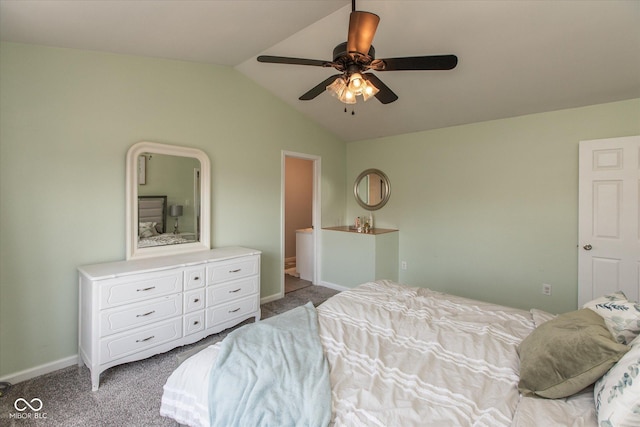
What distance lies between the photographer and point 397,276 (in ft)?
13.9

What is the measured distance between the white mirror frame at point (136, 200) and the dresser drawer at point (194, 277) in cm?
48

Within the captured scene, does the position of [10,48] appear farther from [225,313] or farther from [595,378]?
[595,378]

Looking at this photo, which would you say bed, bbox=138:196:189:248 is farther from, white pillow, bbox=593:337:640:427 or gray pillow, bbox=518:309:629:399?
white pillow, bbox=593:337:640:427

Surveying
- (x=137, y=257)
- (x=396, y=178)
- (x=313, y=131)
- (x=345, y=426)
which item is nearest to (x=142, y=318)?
(x=137, y=257)

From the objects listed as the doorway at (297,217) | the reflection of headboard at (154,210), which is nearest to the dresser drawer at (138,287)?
the reflection of headboard at (154,210)

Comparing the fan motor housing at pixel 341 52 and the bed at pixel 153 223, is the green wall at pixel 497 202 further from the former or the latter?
the bed at pixel 153 223

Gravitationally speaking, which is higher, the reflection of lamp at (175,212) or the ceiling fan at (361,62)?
the ceiling fan at (361,62)

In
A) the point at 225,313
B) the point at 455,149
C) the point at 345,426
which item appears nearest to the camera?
the point at 345,426

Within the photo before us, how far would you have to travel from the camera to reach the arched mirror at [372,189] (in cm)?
435

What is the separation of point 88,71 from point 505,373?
3.35 meters

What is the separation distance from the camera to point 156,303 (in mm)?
2268

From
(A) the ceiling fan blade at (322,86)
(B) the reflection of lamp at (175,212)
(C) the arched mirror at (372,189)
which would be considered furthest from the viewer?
(C) the arched mirror at (372,189)

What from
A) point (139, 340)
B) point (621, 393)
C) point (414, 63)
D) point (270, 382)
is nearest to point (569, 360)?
point (621, 393)

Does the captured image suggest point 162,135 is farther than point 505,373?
Yes
